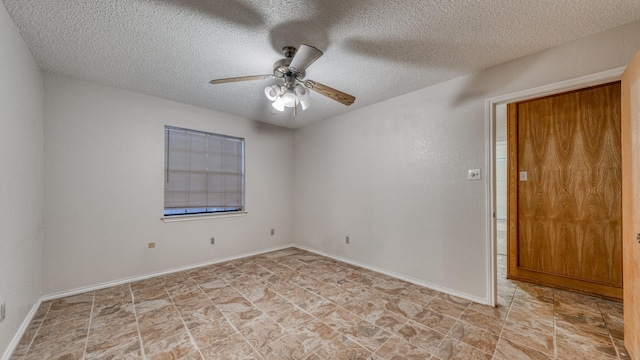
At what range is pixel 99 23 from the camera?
1.87 m

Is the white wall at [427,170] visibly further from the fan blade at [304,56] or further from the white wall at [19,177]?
the white wall at [19,177]

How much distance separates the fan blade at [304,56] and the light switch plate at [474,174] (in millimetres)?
2019

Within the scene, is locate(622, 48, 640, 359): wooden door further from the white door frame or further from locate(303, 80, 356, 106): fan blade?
locate(303, 80, 356, 106): fan blade

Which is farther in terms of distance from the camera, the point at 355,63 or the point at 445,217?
the point at 445,217

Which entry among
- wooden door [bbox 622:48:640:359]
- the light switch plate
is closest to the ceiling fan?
the light switch plate

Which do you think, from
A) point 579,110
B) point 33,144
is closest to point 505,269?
point 579,110

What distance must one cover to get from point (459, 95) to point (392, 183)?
4.27ft

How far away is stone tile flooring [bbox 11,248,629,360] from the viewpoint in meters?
1.81

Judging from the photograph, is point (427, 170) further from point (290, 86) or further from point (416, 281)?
point (290, 86)

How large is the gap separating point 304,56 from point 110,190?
295cm

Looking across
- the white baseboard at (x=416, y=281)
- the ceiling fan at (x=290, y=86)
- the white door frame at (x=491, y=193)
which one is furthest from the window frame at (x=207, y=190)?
the white door frame at (x=491, y=193)

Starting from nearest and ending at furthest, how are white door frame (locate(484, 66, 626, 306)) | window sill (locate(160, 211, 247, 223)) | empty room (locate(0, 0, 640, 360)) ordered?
empty room (locate(0, 0, 640, 360)) < white door frame (locate(484, 66, 626, 306)) < window sill (locate(160, 211, 247, 223))

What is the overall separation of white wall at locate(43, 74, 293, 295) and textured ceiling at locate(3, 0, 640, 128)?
44 centimetres

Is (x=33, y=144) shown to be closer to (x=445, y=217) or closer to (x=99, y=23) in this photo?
(x=99, y=23)
